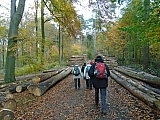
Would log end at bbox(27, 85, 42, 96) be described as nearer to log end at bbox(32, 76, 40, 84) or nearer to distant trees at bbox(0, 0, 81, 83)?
log end at bbox(32, 76, 40, 84)


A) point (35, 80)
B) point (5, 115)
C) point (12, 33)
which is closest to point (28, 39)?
point (12, 33)

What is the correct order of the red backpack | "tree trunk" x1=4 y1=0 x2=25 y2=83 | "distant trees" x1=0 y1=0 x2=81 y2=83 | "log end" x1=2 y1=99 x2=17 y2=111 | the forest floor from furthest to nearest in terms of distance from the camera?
"tree trunk" x1=4 y1=0 x2=25 y2=83 → "distant trees" x1=0 y1=0 x2=81 y2=83 → the red backpack → "log end" x1=2 y1=99 x2=17 y2=111 → the forest floor

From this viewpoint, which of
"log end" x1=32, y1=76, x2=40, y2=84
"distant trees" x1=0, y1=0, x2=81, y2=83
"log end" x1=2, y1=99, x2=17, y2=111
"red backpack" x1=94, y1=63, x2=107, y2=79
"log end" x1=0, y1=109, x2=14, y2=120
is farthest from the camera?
"log end" x1=32, y1=76, x2=40, y2=84

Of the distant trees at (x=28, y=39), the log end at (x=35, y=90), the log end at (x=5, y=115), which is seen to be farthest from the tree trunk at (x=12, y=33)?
the log end at (x=5, y=115)

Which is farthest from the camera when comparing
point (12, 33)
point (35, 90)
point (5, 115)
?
point (12, 33)

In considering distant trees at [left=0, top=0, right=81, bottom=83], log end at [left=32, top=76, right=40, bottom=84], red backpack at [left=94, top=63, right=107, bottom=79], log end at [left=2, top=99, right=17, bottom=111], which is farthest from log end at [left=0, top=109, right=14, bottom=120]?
log end at [left=32, top=76, right=40, bottom=84]

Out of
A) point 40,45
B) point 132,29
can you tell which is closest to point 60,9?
point 40,45

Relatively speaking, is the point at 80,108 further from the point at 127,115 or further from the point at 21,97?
the point at 21,97

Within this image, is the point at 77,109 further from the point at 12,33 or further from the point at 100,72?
the point at 12,33

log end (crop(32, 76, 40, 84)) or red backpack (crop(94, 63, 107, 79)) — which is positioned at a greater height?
red backpack (crop(94, 63, 107, 79))

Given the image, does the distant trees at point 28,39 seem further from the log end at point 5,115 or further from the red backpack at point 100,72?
the log end at point 5,115

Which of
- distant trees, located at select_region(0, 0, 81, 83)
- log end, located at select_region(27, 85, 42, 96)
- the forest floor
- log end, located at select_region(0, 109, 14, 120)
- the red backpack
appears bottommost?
the forest floor

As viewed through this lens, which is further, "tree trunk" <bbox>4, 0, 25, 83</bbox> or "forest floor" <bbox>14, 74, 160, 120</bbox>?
"tree trunk" <bbox>4, 0, 25, 83</bbox>

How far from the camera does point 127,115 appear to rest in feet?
18.0
